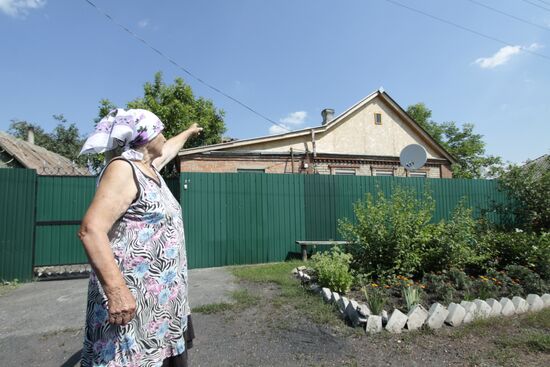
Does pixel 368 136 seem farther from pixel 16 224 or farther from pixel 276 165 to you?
pixel 16 224

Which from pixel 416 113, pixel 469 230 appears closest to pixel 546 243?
pixel 469 230

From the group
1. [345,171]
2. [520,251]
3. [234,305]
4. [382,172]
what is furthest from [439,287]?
[382,172]

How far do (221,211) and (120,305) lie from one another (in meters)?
6.03

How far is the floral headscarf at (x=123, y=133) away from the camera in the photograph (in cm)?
163

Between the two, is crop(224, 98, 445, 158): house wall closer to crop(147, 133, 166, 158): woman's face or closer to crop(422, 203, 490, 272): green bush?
crop(422, 203, 490, 272): green bush

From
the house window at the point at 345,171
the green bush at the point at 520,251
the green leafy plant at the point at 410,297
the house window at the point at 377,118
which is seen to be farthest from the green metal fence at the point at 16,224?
the house window at the point at 377,118

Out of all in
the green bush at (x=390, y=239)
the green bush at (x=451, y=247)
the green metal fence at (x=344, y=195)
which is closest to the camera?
the green bush at (x=390, y=239)

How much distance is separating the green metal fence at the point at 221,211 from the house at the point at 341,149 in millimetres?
5475

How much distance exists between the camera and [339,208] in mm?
Answer: 8258

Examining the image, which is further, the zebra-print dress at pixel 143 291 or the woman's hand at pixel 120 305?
the zebra-print dress at pixel 143 291

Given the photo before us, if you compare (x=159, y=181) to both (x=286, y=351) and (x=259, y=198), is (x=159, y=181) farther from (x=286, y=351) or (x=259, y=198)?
(x=259, y=198)

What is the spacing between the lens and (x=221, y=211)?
7367 millimetres

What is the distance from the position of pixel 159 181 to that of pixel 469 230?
203 inches

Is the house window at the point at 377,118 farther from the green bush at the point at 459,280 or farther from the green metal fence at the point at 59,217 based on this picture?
the green metal fence at the point at 59,217
